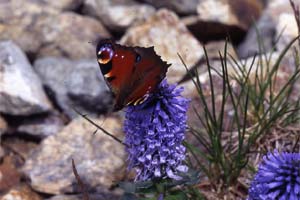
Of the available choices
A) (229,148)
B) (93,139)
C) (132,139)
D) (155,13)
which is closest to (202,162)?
(229,148)

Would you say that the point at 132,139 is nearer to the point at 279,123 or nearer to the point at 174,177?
the point at 174,177

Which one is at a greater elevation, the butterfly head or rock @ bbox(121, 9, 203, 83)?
rock @ bbox(121, 9, 203, 83)

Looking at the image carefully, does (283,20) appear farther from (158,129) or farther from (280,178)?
(280,178)

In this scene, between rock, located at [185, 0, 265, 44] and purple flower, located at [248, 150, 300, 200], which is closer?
purple flower, located at [248, 150, 300, 200]

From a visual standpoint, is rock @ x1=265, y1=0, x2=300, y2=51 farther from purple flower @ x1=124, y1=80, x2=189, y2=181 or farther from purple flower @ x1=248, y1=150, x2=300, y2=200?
purple flower @ x1=248, y1=150, x2=300, y2=200

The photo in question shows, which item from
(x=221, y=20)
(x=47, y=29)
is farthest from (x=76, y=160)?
(x=221, y=20)

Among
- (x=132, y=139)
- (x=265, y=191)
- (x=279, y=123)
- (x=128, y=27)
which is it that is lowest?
(x=265, y=191)

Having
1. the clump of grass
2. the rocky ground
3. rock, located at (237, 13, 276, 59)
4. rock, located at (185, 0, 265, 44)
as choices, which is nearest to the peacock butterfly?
the clump of grass

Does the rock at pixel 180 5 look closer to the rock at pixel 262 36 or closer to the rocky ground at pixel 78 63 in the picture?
the rocky ground at pixel 78 63
